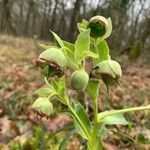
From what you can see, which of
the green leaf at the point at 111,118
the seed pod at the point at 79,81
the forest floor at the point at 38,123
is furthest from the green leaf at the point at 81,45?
the forest floor at the point at 38,123

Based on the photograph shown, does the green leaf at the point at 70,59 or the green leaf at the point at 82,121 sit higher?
the green leaf at the point at 70,59

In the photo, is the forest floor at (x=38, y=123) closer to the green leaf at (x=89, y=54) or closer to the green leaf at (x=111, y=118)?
the green leaf at (x=111, y=118)

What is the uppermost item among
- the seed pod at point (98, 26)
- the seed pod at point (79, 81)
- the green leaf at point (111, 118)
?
A: the seed pod at point (98, 26)

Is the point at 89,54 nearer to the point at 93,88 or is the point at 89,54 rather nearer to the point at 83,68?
the point at 83,68

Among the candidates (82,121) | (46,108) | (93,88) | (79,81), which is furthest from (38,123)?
(79,81)

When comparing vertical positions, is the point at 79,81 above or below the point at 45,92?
above

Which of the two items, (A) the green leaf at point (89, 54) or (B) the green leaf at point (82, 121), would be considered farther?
(B) the green leaf at point (82, 121)

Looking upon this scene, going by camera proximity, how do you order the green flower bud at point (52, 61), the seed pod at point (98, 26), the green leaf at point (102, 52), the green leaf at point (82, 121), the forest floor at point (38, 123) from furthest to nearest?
the forest floor at point (38, 123), the green leaf at point (82, 121), the green leaf at point (102, 52), the seed pod at point (98, 26), the green flower bud at point (52, 61)
